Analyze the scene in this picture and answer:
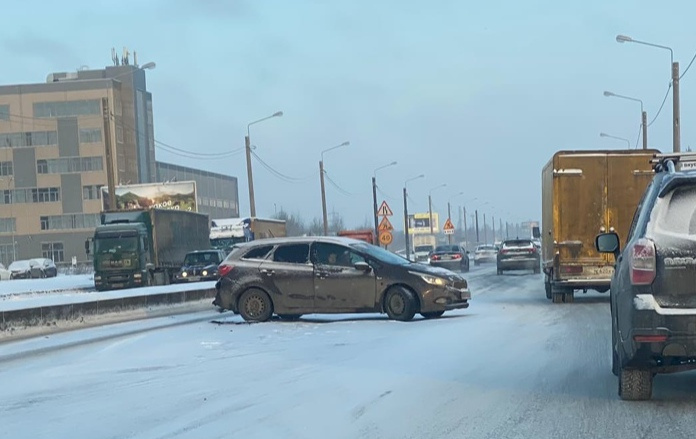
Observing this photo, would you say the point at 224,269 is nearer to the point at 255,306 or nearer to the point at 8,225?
the point at 255,306

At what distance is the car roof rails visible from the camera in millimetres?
8325

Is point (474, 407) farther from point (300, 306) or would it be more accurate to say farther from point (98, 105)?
point (98, 105)

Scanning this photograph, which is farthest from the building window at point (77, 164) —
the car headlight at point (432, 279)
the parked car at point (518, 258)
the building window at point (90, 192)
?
the car headlight at point (432, 279)

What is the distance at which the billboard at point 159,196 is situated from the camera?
61.0m

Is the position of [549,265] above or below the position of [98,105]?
below

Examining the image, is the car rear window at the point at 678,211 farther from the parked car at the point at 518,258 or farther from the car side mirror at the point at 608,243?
the parked car at the point at 518,258

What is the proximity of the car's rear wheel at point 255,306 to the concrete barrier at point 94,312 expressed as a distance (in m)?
4.05

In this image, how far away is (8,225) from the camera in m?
99.1

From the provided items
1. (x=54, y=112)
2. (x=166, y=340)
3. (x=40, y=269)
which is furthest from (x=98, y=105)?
(x=166, y=340)

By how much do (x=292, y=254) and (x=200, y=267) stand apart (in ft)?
71.8

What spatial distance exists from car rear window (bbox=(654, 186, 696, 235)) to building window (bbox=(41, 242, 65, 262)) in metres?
96.5

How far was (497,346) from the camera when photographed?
509 inches

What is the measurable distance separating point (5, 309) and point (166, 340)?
469 centimetres

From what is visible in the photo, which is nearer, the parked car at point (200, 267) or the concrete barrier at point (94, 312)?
the concrete barrier at point (94, 312)
